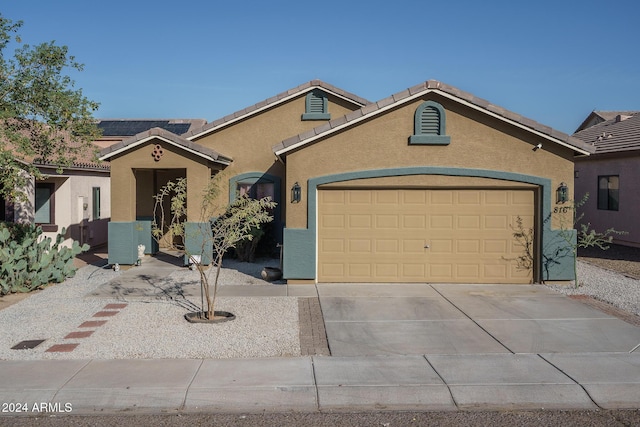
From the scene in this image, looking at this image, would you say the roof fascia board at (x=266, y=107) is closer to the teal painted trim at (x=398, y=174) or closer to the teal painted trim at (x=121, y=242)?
the teal painted trim at (x=121, y=242)

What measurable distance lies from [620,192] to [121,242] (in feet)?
53.0

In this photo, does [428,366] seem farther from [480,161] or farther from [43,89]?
[43,89]

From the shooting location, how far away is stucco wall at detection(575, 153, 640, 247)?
19.1 meters

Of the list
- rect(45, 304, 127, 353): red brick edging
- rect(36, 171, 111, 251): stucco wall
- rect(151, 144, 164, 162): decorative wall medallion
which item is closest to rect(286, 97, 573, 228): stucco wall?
rect(151, 144, 164, 162): decorative wall medallion

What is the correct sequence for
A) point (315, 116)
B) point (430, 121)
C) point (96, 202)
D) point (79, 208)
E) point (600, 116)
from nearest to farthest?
point (430, 121)
point (315, 116)
point (79, 208)
point (96, 202)
point (600, 116)

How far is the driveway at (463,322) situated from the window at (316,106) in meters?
6.90

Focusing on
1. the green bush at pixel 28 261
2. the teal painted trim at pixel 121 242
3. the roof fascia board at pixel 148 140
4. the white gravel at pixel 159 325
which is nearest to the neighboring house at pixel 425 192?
the white gravel at pixel 159 325

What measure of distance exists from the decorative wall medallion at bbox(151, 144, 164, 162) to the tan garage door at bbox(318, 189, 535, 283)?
16.1 feet

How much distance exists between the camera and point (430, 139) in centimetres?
1311

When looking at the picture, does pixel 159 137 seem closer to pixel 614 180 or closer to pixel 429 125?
pixel 429 125

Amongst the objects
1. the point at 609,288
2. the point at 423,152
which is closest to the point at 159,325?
the point at 423,152

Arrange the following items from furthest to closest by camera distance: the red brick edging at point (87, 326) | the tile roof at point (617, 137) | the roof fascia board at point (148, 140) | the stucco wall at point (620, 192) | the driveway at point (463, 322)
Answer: the tile roof at point (617, 137)
the stucco wall at point (620, 192)
the roof fascia board at point (148, 140)
the driveway at point (463, 322)
the red brick edging at point (87, 326)

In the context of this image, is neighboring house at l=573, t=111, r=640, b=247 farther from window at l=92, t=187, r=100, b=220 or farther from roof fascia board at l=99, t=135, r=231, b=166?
window at l=92, t=187, r=100, b=220

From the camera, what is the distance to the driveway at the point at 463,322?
844 centimetres
